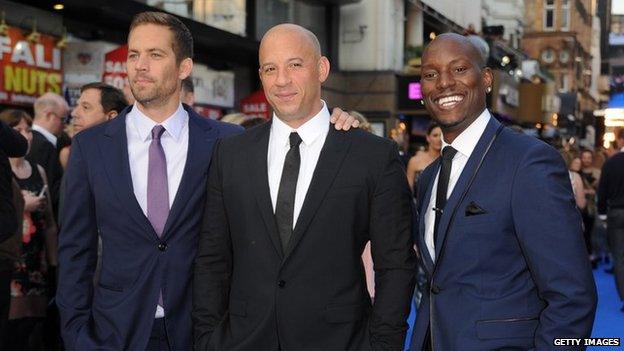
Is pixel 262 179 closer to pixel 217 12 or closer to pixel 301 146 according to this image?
pixel 301 146

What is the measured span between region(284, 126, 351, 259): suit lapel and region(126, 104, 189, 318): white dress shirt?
70 cm

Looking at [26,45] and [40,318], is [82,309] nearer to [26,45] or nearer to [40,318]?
[40,318]

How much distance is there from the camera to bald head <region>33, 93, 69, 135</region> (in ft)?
24.7

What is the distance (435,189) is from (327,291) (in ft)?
2.14

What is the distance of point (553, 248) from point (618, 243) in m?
Answer: 8.36

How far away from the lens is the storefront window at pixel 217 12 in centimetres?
1666

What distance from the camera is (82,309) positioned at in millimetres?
3555

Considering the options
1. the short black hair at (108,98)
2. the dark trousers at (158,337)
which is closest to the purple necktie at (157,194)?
the dark trousers at (158,337)

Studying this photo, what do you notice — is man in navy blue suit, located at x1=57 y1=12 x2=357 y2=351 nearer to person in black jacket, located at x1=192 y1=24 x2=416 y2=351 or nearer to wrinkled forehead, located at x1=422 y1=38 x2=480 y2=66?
person in black jacket, located at x1=192 y1=24 x2=416 y2=351

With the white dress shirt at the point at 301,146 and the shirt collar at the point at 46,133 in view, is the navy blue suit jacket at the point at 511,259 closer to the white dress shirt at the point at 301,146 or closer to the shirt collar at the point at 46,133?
the white dress shirt at the point at 301,146

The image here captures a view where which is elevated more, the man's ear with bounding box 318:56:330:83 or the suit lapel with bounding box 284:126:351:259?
the man's ear with bounding box 318:56:330:83

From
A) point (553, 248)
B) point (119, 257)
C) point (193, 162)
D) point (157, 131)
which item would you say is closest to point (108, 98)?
point (157, 131)

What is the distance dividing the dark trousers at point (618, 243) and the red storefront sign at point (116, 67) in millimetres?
7748

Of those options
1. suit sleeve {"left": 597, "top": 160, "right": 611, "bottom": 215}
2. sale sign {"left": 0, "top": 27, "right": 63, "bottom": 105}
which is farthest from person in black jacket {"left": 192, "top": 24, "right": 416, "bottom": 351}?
sale sign {"left": 0, "top": 27, "right": 63, "bottom": 105}
